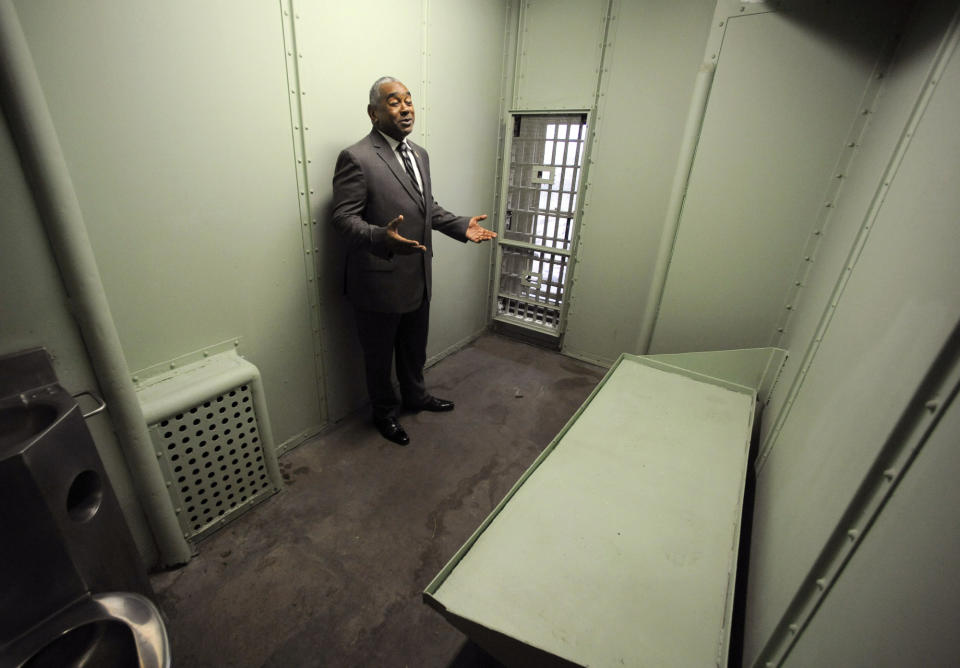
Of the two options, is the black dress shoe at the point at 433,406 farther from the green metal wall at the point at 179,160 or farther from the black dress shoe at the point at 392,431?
the green metal wall at the point at 179,160

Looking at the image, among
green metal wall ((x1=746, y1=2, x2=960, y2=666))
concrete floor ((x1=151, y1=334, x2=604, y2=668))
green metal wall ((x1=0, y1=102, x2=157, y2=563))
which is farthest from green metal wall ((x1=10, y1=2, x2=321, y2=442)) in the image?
green metal wall ((x1=746, y1=2, x2=960, y2=666))

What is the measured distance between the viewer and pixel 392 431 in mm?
2197

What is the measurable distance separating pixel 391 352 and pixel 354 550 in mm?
964

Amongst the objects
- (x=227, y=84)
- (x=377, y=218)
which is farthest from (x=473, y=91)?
(x=227, y=84)

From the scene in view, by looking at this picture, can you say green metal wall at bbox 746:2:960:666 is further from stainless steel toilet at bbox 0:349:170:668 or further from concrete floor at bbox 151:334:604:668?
stainless steel toilet at bbox 0:349:170:668

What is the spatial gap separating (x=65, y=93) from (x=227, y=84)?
0.48 m

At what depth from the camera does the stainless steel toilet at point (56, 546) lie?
2.69 ft

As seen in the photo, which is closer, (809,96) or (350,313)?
(809,96)

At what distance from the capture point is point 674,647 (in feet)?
2.78

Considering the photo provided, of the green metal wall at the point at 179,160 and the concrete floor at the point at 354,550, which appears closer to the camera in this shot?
the green metal wall at the point at 179,160

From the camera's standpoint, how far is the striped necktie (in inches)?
76.2

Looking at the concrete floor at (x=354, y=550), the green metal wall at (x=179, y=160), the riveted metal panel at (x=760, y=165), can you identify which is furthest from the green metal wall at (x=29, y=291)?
the riveted metal panel at (x=760, y=165)

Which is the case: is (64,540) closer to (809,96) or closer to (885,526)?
(885,526)

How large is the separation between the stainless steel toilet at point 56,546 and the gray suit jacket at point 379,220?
1.06m
